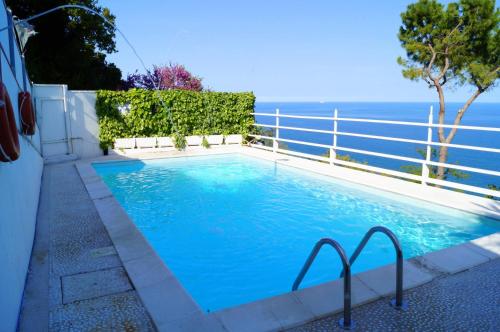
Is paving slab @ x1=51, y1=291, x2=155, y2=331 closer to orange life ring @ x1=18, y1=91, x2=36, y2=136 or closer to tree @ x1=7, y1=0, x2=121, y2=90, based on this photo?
orange life ring @ x1=18, y1=91, x2=36, y2=136

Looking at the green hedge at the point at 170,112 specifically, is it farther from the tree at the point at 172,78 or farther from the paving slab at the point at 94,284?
the paving slab at the point at 94,284

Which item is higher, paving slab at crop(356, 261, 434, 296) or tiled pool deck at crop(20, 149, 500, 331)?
paving slab at crop(356, 261, 434, 296)

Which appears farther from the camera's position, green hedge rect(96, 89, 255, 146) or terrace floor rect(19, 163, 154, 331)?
green hedge rect(96, 89, 255, 146)

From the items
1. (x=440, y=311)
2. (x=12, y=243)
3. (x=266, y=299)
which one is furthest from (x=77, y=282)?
(x=440, y=311)

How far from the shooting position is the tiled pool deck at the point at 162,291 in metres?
2.51

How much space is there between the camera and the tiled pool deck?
2.51m

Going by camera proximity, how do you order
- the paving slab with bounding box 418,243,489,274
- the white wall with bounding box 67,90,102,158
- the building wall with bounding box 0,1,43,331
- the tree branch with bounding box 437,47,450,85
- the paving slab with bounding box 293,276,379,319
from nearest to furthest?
the building wall with bounding box 0,1,43,331, the paving slab with bounding box 293,276,379,319, the paving slab with bounding box 418,243,489,274, the white wall with bounding box 67,90,102,158, the tree branch with bounding box 437,47,450,85

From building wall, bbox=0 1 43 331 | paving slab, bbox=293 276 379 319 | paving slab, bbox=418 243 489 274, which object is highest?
building wall, bbox=0 1 43 331

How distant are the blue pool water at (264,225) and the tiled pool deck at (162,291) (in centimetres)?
70

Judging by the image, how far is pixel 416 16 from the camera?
48.6 ft

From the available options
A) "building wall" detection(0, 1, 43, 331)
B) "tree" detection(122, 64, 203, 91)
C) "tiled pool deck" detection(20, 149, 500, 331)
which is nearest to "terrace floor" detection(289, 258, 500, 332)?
"tiled pool deck" detection(20, 149, 500, 331)

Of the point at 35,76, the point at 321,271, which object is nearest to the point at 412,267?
the point at 321,271

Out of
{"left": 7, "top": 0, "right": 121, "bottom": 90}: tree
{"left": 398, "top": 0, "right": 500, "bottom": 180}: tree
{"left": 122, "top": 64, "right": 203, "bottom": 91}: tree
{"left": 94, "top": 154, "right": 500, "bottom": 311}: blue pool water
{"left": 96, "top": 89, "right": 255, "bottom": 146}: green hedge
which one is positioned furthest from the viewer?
{"left": 122, "top": 64, "right": 203, "bottom": 91}: tree

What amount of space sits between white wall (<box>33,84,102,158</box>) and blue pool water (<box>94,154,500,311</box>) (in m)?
2.15
